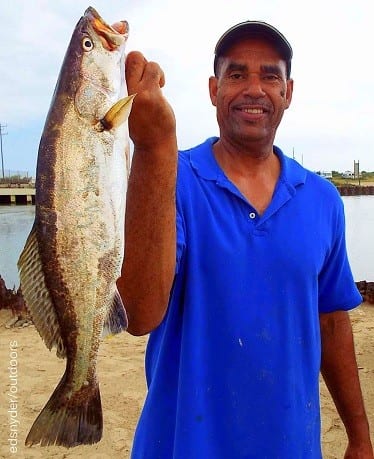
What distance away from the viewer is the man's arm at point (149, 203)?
1.69 meters

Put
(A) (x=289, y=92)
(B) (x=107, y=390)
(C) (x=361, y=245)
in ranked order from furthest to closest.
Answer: (C) (x=361, y=245) → (B) (x=107, y=390) → (A) (x=289, y=92)

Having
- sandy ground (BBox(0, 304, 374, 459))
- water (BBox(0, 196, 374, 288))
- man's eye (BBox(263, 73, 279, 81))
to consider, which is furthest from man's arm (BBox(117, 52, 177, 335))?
water (BBox(0, 196, 374, 288))

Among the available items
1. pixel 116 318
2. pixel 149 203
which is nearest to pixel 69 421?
pixel 116 318

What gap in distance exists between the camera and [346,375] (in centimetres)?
272

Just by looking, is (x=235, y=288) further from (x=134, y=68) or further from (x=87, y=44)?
(x=87, y=44)

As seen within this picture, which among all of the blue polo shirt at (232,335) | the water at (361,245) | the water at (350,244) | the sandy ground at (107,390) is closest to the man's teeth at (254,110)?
the blue polo shirt at (232,335)

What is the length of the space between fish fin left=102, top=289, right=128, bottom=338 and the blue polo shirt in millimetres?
360

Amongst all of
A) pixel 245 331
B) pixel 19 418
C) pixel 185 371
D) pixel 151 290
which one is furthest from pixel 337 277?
pixel 19 418

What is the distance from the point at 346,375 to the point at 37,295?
1670mm

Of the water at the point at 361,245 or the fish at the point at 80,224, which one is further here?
the water at the point at 361,245

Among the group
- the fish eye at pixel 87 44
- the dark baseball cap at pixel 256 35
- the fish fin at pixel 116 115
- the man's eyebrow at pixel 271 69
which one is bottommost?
the fish fin at pixel 116 115

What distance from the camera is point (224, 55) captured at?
248 cm

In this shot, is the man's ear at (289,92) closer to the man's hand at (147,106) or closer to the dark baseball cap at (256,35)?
the dark baseball cap at (256,35)

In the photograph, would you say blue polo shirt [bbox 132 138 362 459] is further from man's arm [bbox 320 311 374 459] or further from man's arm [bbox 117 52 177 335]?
man's arm [bbox 320 311 374 459]
